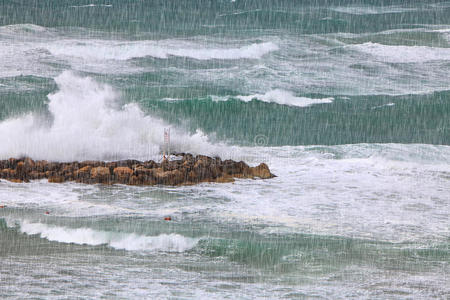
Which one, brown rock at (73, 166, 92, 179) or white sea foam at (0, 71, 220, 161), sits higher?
white sea foam at (0, 71, 220, 161)

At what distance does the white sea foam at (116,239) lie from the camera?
7777 millimetres

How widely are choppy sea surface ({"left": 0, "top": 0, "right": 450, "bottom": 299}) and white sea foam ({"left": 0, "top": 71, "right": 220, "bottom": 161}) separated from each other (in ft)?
0.22

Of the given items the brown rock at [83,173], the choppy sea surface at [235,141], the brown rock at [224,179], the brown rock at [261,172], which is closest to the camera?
the choppy sea surface at [235,141]

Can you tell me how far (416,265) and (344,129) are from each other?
13649 mm

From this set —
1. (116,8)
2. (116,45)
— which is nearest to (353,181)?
(116,45)

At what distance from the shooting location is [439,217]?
948 cm

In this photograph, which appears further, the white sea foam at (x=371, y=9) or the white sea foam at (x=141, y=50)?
the white sea foam at (x=371, y=9)

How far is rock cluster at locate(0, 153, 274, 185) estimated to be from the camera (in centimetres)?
1210

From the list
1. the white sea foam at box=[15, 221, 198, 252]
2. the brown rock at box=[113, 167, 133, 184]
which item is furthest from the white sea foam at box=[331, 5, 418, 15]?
the white sea foam at box=[15, 221, 198, 252]

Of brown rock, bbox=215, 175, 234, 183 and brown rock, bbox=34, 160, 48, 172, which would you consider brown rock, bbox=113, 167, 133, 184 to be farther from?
brown rock, bbox=215, 175, 234, 183

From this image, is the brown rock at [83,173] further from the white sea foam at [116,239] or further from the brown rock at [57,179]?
the white sea foam at [116,239]

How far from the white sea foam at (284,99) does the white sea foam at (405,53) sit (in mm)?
4267

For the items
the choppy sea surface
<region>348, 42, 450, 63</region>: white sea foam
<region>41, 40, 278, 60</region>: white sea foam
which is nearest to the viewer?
the choppy sea surface

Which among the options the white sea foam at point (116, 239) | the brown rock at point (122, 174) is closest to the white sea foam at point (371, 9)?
the brown rock at point (122, 174)
